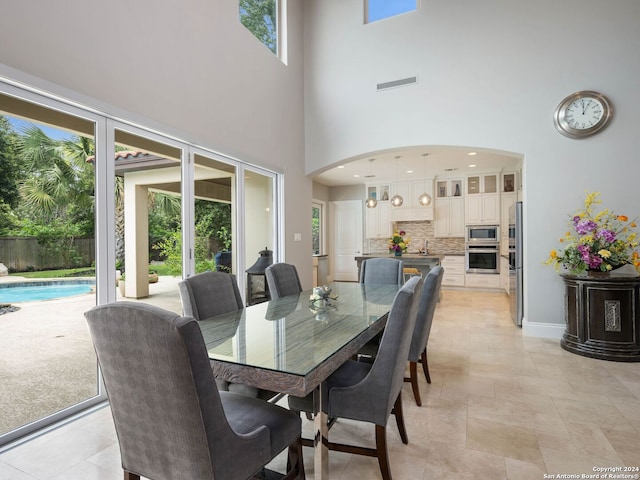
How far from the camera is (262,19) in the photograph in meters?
4.67

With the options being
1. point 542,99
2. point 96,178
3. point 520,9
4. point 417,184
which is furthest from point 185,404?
point 417,184

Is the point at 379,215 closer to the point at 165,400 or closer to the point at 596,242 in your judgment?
the point at 596,242

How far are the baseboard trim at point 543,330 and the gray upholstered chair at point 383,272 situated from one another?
1.74 meters

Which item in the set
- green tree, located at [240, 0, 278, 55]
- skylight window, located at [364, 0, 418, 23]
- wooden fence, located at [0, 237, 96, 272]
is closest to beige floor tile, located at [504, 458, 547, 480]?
wooden fence, located at [0, 237, 96, 272]

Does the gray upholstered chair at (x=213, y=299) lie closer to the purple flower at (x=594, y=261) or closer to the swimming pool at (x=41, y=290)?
the swimming pool at (x=41, y=290)

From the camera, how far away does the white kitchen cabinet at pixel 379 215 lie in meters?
8.84

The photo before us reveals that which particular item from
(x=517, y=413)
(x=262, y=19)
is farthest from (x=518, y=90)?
(x=517, y=413)

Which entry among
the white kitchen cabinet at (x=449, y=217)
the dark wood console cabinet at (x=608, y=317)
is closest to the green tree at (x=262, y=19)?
the dark wood console cabinet at (x=608, y=317)

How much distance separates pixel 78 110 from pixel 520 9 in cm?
495

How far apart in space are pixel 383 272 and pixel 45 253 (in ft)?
10.0

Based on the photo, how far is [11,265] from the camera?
2135mm

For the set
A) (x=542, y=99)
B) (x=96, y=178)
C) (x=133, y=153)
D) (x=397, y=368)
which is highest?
(x=542, y=99)

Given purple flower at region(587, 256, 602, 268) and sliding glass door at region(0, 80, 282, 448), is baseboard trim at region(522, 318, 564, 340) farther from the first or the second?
sliding glass door at region(0, 80, 282, 448)

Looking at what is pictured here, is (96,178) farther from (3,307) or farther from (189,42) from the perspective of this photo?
(189,42)
